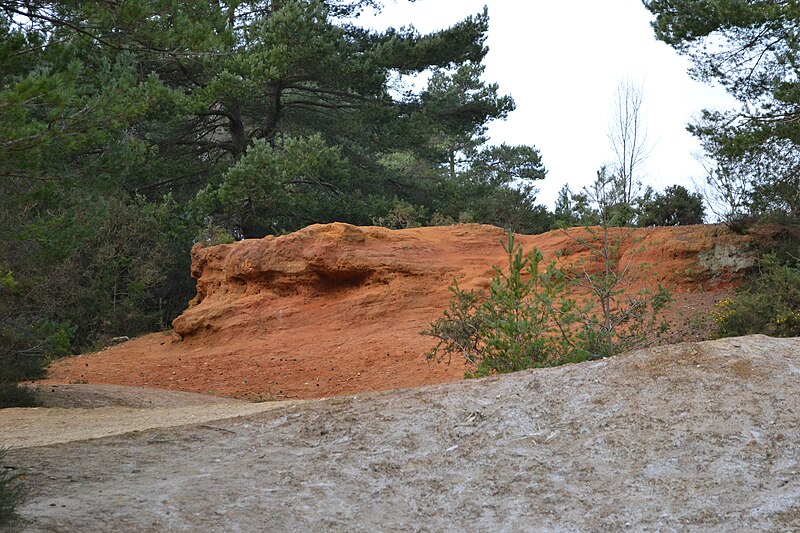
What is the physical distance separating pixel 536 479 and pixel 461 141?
1156 inches

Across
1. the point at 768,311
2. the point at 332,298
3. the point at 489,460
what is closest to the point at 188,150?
the point at 332,298

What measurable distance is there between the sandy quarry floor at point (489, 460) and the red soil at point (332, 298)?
16.4 ft

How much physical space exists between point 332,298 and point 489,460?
915 cm

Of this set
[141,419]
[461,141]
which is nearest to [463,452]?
[141,419]

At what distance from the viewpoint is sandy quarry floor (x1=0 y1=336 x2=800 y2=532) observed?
429 cm

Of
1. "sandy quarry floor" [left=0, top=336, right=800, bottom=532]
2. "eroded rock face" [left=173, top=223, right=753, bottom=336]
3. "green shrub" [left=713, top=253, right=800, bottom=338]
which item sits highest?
"eroded rock face" [left=173, top=223, right=753, bottom=336]

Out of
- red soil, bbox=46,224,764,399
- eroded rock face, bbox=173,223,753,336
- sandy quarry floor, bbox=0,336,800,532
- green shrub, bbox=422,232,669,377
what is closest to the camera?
sandy quarry floor, bbox=0,336,800,532

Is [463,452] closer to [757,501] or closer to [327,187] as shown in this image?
[757,501]

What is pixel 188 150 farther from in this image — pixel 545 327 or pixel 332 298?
pixel 545 327

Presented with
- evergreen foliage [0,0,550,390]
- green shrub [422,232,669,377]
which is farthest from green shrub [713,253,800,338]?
evergreen foliage [0,0,550,390]

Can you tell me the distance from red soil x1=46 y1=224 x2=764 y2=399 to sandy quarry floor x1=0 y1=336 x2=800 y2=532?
5.00 metres

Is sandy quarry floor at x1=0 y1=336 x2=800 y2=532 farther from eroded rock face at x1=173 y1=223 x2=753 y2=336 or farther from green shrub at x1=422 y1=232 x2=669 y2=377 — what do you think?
eroded rock face at x1=173 y1=223 x2=753 y2=336

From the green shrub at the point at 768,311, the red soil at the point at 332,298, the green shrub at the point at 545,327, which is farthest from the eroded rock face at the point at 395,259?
the green shrub at the point at 545,327

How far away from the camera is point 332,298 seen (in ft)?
45.9
